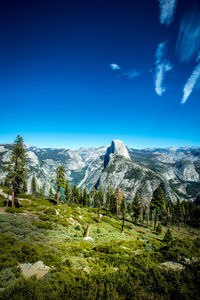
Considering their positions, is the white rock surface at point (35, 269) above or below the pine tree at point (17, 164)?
below

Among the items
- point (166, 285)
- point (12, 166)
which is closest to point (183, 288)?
point (166, 285)

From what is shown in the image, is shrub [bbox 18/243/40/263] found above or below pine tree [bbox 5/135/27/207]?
below

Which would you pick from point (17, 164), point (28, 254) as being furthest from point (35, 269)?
point (17, 164)

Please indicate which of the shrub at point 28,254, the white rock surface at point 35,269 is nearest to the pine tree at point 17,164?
the shrub at point 28,254

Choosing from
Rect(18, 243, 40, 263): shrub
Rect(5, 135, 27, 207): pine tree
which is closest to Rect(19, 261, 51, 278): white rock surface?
Rect(18, 243, 40, 263): shrub

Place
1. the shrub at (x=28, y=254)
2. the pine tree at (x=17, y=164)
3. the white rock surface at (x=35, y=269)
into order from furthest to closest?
the pine tree at (x=17, y=164), the shrub at (x=28, y=254), the white rock surface at (x=35, y=269)

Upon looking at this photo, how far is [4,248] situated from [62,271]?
5.01 metres

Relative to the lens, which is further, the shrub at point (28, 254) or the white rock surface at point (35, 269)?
the shrub at point (28, 254)

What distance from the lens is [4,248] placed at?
9586mm

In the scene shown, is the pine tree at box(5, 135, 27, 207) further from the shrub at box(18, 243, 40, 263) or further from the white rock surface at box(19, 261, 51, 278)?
the white rock surface at box(19, 261, 51, 278)

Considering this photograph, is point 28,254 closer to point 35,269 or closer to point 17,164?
point 35,269

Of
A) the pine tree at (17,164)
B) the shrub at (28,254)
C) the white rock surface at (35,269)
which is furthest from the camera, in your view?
the pine tree at (17,164)

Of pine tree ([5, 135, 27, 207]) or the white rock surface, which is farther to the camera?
pine tree ([5, 135, 27, 207])

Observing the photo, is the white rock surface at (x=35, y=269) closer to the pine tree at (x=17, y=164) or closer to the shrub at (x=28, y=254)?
the shrub at (x=28, y=254)
